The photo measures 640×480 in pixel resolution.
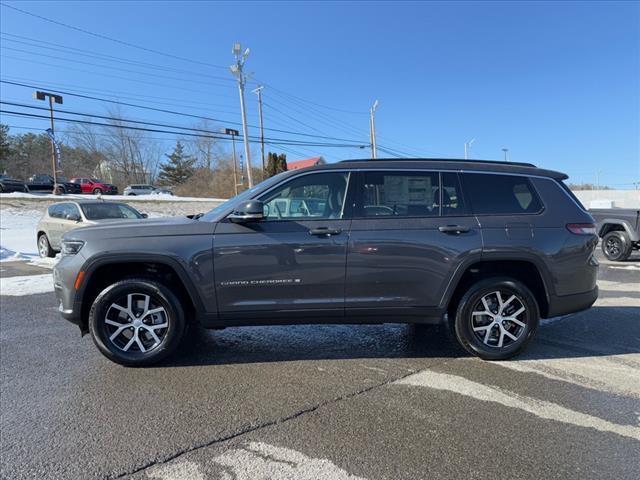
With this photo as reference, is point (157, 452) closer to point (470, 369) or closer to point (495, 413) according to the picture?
point (495, 413)

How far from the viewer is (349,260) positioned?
12.2ft

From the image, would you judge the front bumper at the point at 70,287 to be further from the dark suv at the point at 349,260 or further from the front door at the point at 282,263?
the front door at the point at 282,263

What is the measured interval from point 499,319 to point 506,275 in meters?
0.43

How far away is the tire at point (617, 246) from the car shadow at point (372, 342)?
5.51 metres

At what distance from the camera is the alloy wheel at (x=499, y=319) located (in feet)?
12.9

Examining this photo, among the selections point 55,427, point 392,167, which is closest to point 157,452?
point 55,427

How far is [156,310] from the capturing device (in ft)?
12.5

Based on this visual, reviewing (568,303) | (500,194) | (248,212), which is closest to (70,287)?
(248,212)

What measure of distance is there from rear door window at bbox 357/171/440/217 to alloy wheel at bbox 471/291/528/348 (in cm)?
99

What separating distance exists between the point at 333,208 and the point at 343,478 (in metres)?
2.22

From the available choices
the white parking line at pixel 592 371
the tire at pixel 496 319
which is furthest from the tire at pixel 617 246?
the tire at pixel 496 319

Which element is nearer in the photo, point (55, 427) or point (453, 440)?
point (453, 440)

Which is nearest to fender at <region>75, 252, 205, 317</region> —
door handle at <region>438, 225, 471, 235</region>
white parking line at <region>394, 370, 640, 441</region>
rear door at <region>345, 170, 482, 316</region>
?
rear door at <region>345, 170, 482, 316</region>

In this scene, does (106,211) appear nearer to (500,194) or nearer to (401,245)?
(401,245)
